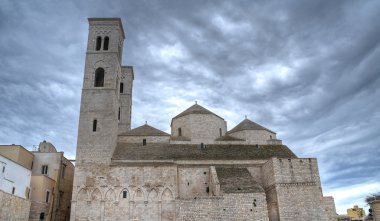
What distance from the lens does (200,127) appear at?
101 feet

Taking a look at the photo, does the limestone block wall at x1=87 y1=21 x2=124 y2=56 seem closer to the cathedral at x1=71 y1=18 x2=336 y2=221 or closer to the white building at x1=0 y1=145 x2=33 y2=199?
the cathedral at x1=71 y1=18 x2=336 y2=221

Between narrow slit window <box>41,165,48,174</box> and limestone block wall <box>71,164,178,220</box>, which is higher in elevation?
narrow slit window <box>41,165,48,174</box>

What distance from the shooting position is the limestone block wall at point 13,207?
2000cm

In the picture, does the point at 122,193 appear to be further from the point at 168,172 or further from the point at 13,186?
the point at 13,186

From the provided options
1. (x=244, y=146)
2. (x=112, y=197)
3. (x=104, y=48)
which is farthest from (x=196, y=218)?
(x=104, y=48)

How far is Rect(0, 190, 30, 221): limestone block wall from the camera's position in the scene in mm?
20000

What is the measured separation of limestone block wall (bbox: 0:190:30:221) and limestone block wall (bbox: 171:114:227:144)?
15206mm

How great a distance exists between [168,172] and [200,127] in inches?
293

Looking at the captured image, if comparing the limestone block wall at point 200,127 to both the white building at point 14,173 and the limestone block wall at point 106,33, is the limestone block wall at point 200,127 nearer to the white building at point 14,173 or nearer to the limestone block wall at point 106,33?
the limestone block wall at point 106,33

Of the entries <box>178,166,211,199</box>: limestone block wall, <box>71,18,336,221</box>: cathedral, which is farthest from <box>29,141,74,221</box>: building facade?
<box>178,166,211,199</box>: limestone block wall

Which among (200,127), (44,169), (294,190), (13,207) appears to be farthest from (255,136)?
(13,207)

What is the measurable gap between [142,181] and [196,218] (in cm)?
544

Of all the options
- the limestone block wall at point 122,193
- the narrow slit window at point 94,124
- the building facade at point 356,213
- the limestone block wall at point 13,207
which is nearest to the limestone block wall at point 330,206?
the limestone block wall at point 122,193

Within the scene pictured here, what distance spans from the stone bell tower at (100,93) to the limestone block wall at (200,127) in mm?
7036
